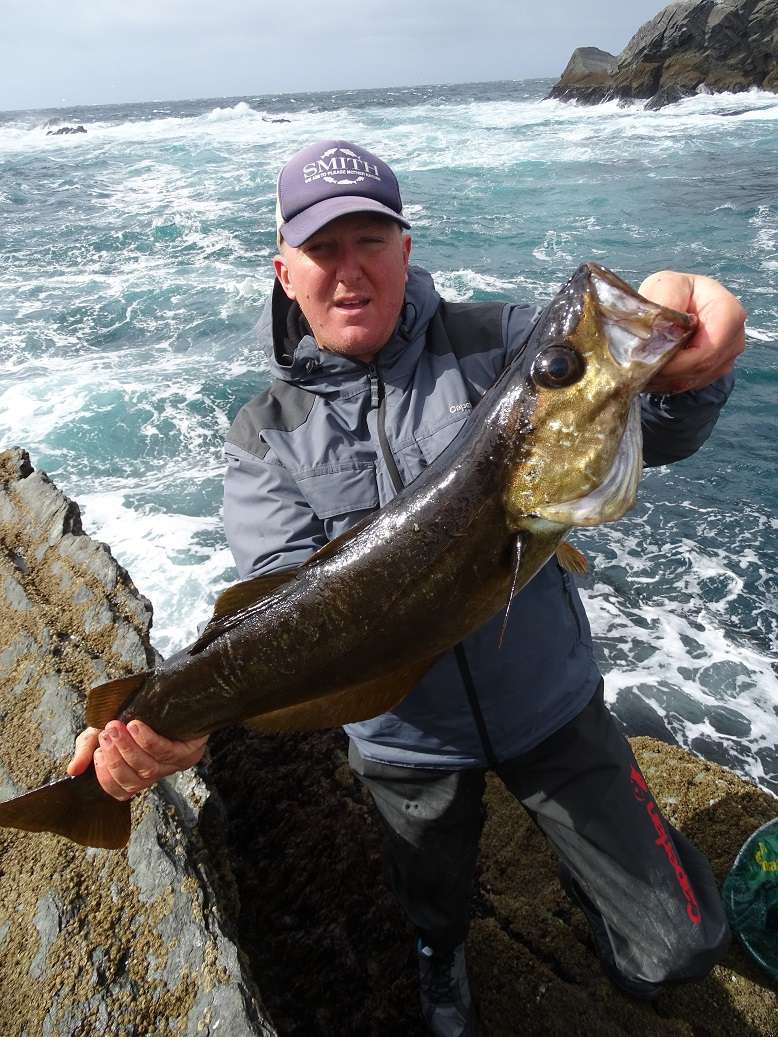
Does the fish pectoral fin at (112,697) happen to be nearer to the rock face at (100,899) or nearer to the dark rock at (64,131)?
the rock face at (100,899)

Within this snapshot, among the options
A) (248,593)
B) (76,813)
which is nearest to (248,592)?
(248,593)

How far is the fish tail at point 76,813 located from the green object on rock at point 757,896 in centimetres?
274

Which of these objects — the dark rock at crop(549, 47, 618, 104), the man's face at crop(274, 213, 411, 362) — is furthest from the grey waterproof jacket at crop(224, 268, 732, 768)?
the dark rock at crop(549, 47, 618, 104)

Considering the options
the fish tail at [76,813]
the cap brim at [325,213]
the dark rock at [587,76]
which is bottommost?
the fish tail at [76,813]

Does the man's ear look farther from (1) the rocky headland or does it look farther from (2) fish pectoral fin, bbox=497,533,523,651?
(1) the rocky headland

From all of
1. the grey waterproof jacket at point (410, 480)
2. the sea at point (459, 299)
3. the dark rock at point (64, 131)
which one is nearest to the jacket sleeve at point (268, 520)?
the grey waterproof jacket at point (410, 480)

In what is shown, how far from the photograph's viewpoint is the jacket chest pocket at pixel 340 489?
2654 mm

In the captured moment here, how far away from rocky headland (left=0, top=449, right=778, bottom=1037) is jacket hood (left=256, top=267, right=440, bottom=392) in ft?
5.91

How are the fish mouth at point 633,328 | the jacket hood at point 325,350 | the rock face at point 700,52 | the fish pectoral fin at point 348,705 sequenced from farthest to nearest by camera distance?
the rock face at point 700,52 < the jacket hood at point 325,350 < the fish pectoral fin at point 348,705 < the fish mouth at point 633,328

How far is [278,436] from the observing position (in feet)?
8.96

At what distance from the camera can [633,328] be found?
1.86m

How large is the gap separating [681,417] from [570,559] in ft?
1.98

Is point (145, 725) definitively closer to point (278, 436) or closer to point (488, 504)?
point (278, 436)

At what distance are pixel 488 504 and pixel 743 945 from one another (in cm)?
263
